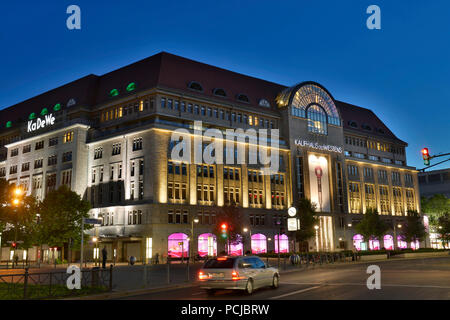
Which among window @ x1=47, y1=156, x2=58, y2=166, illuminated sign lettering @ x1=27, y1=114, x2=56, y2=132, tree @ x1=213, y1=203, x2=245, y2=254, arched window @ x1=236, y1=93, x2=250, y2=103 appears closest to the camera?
tree @ x1=213, y1=203, x2=245, y2=254

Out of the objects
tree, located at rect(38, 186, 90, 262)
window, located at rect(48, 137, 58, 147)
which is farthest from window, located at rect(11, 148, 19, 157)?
tree, located at rect(38, 186, 90, 262)

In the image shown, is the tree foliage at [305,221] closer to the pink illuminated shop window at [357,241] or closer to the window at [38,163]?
the pink illuminated shop window at [357,241]

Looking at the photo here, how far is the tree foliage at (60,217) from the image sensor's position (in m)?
52.6

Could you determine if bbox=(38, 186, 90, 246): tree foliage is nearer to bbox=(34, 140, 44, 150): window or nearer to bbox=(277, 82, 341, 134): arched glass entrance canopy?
bbox=(34, 140, 44, 150): window

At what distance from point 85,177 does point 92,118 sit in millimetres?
10283

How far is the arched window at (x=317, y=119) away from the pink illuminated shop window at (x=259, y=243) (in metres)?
23.4

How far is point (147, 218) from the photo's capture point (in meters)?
59.4

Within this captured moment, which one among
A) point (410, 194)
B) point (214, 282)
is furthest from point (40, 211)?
point (410, 194)

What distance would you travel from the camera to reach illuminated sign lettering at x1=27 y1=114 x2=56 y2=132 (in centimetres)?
7381

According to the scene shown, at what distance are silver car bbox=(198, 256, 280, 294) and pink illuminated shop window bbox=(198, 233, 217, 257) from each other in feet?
144

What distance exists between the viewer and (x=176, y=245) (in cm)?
6097

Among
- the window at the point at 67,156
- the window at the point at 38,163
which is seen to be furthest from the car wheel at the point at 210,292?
the window at the point at 38,163

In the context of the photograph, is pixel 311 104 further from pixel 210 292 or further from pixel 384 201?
pixel 210 292
